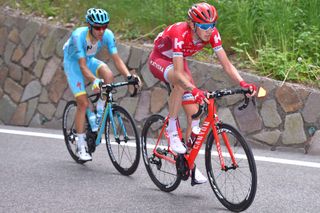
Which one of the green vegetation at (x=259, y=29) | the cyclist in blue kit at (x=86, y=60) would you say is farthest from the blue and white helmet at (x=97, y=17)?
the green vegetation at (x=259, y=29)

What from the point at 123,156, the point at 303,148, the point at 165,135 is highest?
the point at 165,135

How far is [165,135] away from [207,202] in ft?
2.67

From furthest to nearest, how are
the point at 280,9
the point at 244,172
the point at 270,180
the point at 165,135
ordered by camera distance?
the point at 280,9 → the point at 270,180 → the point at 165,135 → the point at 244,172

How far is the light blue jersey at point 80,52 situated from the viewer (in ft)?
25.6

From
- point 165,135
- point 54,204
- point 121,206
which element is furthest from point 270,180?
point 54,204

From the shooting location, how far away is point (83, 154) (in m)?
8.06

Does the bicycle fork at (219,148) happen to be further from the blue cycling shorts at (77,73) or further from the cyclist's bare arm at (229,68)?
the blue cycling shorts at (77,73)

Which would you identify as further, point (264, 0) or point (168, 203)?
point (264, 0)

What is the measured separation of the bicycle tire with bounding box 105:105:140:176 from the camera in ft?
24.1

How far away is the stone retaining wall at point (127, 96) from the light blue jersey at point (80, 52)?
2260 mm

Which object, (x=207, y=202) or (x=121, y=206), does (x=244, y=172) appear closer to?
(x=207, y=202)

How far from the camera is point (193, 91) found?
19.3 ft

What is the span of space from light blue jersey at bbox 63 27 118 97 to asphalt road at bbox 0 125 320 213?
3.32ft

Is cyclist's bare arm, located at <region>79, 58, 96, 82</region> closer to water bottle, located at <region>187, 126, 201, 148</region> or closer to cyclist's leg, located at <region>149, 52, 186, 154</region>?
cyclist's leg, located at <region>149, 52, 186, 154</region>
